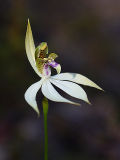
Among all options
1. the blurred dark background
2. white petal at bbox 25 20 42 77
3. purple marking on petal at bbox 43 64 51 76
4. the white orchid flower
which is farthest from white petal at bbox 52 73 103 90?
the blurred dark background

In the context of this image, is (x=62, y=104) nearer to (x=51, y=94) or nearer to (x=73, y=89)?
(x=73, y=89)

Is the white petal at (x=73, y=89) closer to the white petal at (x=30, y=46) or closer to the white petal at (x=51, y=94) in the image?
the white petal at (x=51, y=94)

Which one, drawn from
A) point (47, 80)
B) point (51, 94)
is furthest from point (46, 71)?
point (51, 94)

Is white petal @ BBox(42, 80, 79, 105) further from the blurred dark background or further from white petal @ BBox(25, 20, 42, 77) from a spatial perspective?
the blurred dark background

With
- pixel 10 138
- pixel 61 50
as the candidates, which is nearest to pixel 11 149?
pixel 10 138

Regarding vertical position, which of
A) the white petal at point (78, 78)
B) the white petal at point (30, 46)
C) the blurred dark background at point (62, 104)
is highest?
the white petal at point (30, 46)

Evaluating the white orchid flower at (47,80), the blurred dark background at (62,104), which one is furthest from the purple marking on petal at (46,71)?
the blurred dark background at (62,104)
